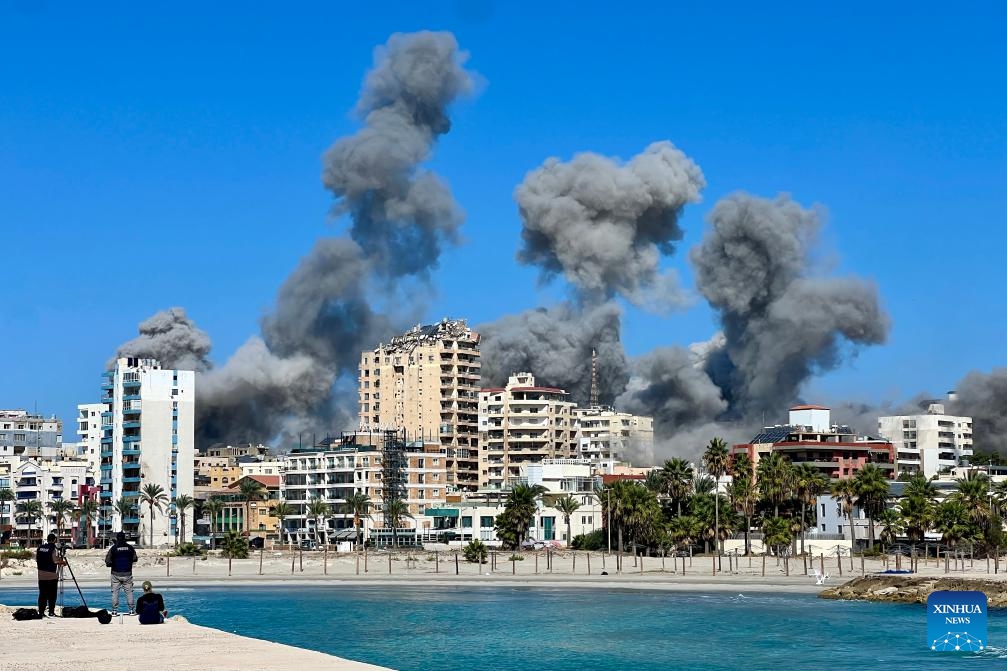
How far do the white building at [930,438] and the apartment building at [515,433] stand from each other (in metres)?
39.3

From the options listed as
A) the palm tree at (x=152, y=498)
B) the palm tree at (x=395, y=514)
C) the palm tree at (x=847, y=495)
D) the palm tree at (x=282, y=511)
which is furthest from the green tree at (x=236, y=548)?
the palm tree at (x=847, y=495)

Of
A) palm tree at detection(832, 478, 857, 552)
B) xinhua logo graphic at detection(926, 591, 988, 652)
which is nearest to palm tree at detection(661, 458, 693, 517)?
palm tree at detection(832, 478, 857, 552)

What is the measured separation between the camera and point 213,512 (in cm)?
14888

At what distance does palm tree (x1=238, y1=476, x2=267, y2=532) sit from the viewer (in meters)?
153

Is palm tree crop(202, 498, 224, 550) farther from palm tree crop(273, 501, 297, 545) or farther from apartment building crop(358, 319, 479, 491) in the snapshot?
apartment building crop(358, 319, 479, 491)

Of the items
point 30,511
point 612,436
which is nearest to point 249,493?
point 30,511

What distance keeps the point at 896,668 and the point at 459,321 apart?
471 ft

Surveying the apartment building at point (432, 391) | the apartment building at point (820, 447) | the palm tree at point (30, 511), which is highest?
the apartment building at point (432, 391)

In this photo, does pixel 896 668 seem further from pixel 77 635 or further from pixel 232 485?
pixel 232 485

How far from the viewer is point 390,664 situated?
52562mm

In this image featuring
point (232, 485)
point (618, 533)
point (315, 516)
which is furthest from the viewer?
point (232, 485)

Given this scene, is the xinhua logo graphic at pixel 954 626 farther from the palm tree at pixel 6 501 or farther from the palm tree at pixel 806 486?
the palm tree at pixel 6 501

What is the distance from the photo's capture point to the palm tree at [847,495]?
117762 millimetres

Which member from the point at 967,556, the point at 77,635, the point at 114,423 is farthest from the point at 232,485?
the point at 77,635
